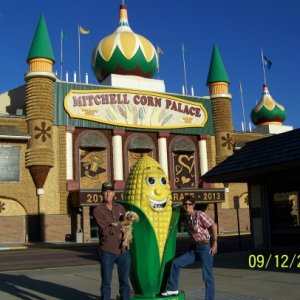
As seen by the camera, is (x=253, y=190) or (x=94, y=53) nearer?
(x=253, y=190)

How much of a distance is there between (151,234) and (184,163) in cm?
3144

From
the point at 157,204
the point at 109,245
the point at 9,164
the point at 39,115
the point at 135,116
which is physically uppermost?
the point at 135,116

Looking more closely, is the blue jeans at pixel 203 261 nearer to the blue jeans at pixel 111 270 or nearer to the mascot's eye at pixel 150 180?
the blue jeans at pixel 111 270

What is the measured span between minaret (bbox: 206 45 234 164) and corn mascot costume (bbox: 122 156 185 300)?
3224 cm

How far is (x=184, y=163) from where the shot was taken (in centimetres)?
3875

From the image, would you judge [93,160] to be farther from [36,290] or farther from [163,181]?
[163,181]

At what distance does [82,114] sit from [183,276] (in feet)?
80.7

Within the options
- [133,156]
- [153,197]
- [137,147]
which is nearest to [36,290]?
[153,197]

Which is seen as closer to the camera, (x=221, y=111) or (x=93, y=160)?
(x=93, y=160)

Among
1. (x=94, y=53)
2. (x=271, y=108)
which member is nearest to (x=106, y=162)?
(x=94, y=53)

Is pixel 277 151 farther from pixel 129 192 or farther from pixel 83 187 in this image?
pixel 83 187

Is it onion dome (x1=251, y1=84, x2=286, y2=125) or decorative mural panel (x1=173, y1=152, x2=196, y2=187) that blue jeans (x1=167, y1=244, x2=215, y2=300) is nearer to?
decorative mural panel (x1=173, y1=152, x2=196, y2=187)

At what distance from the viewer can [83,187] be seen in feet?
113

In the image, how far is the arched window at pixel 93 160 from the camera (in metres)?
34.6
